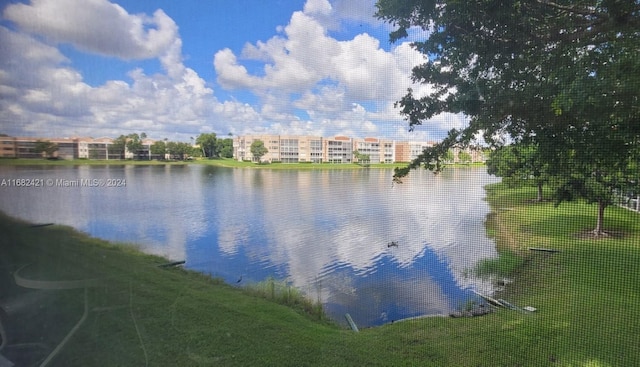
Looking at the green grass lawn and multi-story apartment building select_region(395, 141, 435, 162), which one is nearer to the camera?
the green grass lawn

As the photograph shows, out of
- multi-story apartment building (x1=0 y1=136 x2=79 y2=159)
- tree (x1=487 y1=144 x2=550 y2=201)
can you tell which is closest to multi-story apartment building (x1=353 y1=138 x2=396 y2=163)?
tree (x1=487 y1=144 x2=550 y2=201)

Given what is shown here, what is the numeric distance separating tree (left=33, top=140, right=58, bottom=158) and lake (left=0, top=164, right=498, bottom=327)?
0.18 ft

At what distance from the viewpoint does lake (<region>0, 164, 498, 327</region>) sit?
991 mm

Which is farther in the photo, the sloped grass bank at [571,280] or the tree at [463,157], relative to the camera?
the tree at [463,157]

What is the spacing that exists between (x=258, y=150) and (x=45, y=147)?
684 millimetres

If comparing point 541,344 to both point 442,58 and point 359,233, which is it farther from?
point 442,58

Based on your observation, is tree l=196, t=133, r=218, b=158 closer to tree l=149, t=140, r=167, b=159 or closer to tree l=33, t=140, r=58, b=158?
tree l=149, t=140, r=167, b=159

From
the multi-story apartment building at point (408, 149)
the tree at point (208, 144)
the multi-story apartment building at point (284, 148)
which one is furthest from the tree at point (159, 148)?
the multi-story apartment building at point (408, 149)

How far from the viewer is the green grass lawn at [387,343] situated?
88cm

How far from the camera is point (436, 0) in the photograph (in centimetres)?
97

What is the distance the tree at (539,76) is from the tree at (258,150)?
22.0 inches

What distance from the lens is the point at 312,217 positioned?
5.14 feet

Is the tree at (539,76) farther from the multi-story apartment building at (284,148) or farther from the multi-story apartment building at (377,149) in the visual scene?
the multi-story apartment building at (284,148)

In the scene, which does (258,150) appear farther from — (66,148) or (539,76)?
(539,76)
